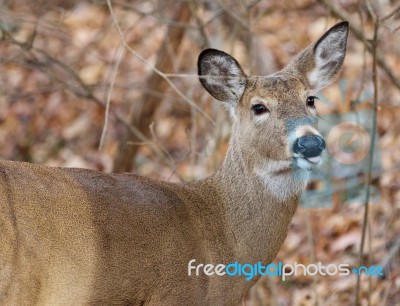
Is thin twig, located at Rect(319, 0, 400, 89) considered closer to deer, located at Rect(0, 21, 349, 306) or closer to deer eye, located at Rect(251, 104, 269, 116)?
deer, located at Rect(0, 21, 349, 306)

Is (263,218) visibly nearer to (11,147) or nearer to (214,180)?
(214,180)

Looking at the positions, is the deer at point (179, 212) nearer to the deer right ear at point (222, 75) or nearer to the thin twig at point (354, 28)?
the deer right ear at point (222, 75)

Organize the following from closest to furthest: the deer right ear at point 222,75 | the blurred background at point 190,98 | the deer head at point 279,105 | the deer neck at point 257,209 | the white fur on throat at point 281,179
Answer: the deer head at point 279,105 → the white fur on throat at point 281,179 → the deer neck at point 257,209 → the deer right ear at point 222,75 → the blurred background at point 190,98

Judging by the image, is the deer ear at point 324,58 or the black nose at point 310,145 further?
the deer ear at point 324,58

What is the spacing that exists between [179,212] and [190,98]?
3.58 metres

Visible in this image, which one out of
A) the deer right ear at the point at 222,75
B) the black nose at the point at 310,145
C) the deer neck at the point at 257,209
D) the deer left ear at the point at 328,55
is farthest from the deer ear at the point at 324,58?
the black nose at the point at 310,145

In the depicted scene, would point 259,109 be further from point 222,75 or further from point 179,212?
point 179,212

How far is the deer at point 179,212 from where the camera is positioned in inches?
196

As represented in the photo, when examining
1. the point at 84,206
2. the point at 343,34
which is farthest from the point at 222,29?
the point at 84,206

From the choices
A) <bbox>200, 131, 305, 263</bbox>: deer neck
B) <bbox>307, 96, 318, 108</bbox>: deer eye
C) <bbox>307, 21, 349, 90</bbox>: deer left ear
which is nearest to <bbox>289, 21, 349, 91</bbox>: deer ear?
<bbox>307, 21, 349, 90</bbox>: deer left ear

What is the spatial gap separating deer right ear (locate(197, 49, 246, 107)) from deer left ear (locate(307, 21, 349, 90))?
0.48 meters

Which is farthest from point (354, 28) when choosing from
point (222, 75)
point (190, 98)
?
point (190, 98)

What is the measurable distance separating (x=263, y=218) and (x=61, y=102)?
27.6ft

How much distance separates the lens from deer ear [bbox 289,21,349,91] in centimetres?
626
